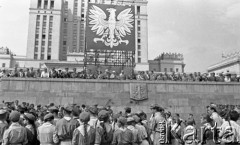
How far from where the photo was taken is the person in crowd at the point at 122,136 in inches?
208

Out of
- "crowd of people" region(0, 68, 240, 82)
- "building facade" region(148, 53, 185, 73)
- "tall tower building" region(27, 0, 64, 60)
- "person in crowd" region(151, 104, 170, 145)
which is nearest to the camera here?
"person in crowd" region(151, 104, 170, 145)

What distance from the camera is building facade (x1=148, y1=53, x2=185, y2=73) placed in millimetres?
82375

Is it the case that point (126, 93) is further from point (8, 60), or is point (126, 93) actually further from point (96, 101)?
point (8, 60)

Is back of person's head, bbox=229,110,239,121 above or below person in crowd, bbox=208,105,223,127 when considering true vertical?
above

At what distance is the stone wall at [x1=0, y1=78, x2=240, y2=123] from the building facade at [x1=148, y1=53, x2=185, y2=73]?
61.9 m

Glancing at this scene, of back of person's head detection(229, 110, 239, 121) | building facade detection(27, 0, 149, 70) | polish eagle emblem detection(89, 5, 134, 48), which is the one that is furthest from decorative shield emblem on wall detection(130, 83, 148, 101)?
building facade detection(27, 0, 149, 70)

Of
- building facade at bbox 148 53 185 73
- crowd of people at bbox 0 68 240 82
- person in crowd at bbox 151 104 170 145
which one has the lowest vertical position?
person in crowd at bbox 151 104 170 145

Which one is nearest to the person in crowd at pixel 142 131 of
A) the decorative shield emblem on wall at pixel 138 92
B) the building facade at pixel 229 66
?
the decorative shield emblem on wall at pixel 138 92

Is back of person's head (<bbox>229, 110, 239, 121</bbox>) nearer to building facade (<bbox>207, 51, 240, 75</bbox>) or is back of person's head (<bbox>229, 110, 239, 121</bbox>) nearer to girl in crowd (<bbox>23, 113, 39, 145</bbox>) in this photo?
girl in crowd (<bbox>23, 113, 39, 145</bbox>)

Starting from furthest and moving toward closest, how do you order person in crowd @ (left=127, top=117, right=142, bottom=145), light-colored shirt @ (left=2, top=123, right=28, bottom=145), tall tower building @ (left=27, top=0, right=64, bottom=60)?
tall tower building @ (left=27, top=0, right=64, bottom=60) → person in crowd @ (left=127, top=117, right=142, bottom=145) → light-colored shirt @ (left=2, top=123, right=28, bottom=145)

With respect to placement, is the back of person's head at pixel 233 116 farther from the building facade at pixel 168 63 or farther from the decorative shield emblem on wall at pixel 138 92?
the building facade at pixel 168 63

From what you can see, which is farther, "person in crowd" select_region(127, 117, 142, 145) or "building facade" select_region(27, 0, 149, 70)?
"building facade" select_region(27, 0, 149, 70)

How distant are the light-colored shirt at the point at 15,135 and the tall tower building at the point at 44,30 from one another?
2982 inches

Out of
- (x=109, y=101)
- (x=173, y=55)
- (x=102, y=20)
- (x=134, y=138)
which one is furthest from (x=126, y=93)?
(x=173, y=55)
